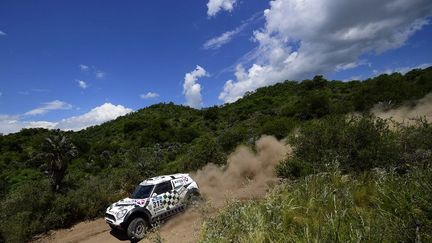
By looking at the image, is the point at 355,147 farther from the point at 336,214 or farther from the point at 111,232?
the point at 111,232

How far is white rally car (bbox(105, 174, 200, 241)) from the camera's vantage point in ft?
43.2

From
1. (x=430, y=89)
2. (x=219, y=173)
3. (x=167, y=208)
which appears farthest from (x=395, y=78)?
(x=167, y=208)

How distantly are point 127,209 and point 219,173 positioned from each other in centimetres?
908

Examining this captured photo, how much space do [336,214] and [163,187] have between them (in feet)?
33.3

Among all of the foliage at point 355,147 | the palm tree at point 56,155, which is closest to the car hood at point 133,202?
the foliage at point 355,147

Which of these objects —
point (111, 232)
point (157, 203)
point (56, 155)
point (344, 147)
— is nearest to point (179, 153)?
point (56, 155)

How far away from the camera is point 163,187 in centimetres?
1464

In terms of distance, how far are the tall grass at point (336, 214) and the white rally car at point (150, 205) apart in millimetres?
6138

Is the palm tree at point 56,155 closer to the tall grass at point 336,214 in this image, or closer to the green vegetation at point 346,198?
the green vegetation at point 346,198

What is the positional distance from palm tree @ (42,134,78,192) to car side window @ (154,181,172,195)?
34.9ft

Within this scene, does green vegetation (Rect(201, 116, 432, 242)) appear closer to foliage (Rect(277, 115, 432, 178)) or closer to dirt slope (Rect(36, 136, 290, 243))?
foliage (Rect(277, 115, 432, 178))

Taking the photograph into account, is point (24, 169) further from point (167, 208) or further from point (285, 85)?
point (285, 85)

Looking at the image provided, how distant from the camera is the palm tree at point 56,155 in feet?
73.3

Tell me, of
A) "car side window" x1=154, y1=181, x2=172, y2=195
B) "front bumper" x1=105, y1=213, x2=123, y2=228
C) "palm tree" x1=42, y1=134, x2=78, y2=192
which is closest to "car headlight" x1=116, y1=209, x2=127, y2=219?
"front bumper" x1=105, y1=213, x2=123, y2=228
